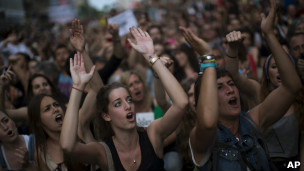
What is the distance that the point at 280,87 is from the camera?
311 cm

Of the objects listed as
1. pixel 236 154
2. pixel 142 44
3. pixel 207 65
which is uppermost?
pixel 142 44

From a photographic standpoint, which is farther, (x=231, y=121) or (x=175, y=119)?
(x=231, y=121)

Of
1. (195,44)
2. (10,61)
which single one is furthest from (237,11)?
(195,44)

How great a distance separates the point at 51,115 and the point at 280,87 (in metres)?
2.30

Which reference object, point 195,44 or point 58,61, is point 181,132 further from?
point 58,61

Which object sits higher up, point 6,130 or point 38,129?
point 6,130

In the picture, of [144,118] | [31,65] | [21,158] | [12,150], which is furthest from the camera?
[31,65]

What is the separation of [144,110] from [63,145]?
2625mm

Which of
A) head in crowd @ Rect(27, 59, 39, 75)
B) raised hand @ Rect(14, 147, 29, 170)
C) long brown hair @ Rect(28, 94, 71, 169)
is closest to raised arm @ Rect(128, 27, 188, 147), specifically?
long brown hair @ Rect(28, 94, 71, 169)

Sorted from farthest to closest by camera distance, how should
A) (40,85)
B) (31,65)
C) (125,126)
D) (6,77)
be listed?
(31,65), (40,85), (6,77), (125,126)

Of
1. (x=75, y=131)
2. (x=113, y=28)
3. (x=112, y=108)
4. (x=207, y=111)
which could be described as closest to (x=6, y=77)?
(x=113, y=28)

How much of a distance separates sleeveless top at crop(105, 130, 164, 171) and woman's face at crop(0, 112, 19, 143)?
Answer: 1.14m

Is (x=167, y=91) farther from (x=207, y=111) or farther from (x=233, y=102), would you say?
(x=233, y=102)

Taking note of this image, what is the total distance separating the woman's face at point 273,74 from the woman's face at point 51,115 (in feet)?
7.22
